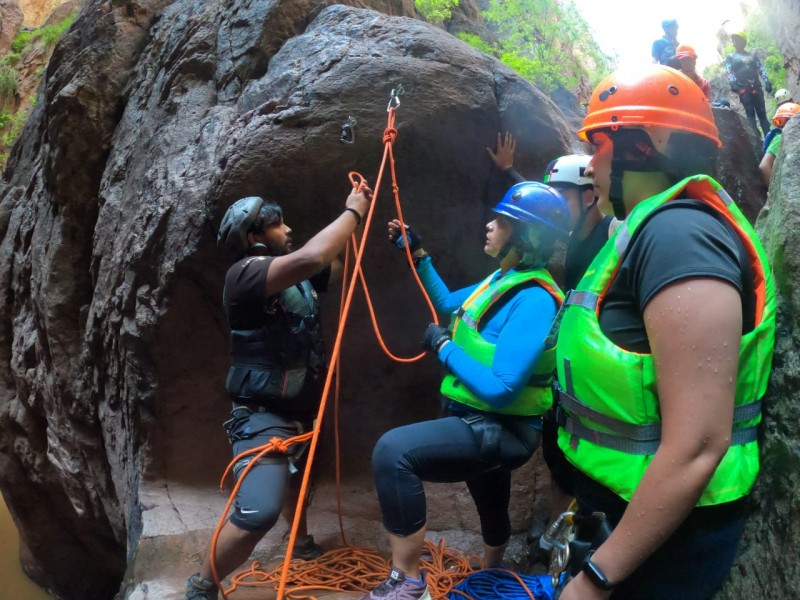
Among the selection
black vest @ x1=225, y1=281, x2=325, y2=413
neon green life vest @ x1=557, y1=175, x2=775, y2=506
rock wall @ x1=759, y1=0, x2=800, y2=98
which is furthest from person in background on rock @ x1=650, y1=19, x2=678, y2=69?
rock wall @ x1=759, y1=0, x2=800, y2=98

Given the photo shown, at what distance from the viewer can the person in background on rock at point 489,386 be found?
2334 millimetres

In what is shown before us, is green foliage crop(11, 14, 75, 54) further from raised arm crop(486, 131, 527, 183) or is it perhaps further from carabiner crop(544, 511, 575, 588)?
carabiner crop(544, 511, 575, 588)

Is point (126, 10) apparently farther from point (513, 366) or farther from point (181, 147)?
point (513, 366)

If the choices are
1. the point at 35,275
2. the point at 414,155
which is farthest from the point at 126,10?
the point at 414,155

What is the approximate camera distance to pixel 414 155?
12.1ft

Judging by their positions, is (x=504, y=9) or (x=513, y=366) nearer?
(x=513, y=366)

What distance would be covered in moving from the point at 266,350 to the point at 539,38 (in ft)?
27.7

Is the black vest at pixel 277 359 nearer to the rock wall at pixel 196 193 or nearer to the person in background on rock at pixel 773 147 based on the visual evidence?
the rock wall at pixel 196 193

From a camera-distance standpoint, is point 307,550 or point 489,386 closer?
point 489,386

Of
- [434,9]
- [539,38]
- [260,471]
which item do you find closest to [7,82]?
[434,9]

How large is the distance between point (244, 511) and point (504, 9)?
8818 millimetres

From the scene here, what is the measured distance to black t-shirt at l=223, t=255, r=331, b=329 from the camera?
273cm

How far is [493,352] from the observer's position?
7.98ft

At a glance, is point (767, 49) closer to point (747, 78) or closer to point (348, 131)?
point (747, 78)
